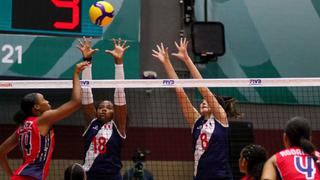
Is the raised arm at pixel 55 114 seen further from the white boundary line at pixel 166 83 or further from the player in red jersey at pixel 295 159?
the player in red jersey at pixel 295 159

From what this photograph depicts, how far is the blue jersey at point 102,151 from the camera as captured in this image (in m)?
7.28

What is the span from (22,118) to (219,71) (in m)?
7.37

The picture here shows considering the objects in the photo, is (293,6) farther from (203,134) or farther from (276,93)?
(203,134)

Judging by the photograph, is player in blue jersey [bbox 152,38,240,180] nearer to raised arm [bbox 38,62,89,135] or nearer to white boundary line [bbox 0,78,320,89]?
white boundary line [bbox 0,78,320,89]

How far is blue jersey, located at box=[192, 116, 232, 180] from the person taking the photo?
279 inches

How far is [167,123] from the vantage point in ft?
42.8

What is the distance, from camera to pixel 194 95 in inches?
503

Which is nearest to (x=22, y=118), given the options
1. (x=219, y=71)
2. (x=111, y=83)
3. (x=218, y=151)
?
(x=111, y=83)

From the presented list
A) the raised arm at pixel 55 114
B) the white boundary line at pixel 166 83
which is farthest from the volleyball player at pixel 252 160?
the white boundary line at pixel 166 83

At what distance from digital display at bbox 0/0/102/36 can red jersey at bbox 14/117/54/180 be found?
493 cm

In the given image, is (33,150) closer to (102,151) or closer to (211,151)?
(102,151)

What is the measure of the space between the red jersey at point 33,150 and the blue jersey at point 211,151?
168 centimetres

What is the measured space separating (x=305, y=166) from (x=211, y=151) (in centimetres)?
195

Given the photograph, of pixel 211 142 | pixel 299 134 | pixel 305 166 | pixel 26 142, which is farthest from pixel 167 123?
pixel 305 166
